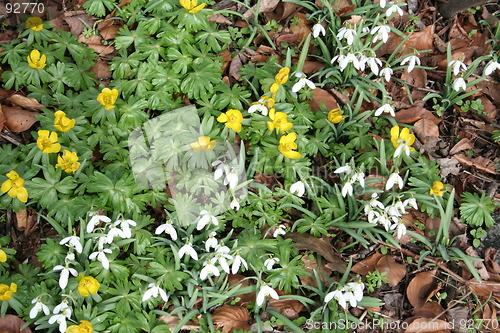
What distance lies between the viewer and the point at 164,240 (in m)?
2.50

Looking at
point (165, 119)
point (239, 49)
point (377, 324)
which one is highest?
point (239, 49)

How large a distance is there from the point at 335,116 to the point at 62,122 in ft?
6.09

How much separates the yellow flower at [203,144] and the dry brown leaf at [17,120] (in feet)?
4.04

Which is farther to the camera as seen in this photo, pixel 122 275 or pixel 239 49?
pixel 239 49

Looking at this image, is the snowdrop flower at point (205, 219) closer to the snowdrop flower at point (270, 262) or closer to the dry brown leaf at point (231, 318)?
the snowdrop flower at point (270, 262)

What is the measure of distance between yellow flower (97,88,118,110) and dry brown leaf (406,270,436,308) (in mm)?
2389

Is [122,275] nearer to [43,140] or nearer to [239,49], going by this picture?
[43,140]

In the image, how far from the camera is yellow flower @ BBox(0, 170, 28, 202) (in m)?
2.40

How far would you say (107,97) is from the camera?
2639 millimetres

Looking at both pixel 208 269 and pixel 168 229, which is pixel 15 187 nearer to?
pixel 168 229

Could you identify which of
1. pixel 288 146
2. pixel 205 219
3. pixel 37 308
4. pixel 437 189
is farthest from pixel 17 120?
pixel 437 189

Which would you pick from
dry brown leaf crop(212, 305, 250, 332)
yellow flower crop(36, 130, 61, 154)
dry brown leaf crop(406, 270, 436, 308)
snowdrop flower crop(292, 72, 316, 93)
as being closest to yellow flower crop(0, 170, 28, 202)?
yellow flower crop(36, 130, 61, 154)

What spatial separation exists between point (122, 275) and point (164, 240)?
326 mm

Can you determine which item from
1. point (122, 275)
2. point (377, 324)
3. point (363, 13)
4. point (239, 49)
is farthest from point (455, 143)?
point (122, 275)
